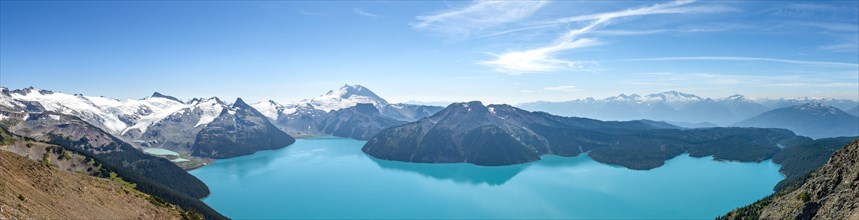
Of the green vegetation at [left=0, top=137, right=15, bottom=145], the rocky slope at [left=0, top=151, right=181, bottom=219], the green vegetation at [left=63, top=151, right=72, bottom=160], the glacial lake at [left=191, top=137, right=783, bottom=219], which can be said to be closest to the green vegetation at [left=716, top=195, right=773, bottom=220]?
the glacial lake at [left=191, top=137, right=783, bottom=219]

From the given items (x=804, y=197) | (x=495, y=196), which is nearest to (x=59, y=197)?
(x=804, y=197)

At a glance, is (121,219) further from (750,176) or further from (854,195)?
(750,176)

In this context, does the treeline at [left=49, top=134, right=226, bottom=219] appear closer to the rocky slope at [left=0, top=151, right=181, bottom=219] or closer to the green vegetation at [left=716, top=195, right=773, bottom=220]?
the rocky slope at [left=0, top=151, right=181, bottom=219]

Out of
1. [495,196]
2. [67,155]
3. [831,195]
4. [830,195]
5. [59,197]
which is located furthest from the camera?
[495,196]

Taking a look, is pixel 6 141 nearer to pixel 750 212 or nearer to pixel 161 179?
pixel 161 179

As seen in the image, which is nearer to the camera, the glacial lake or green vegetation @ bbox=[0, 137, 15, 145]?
green vegetation @ bbox=[0, 137, 15, 145]
